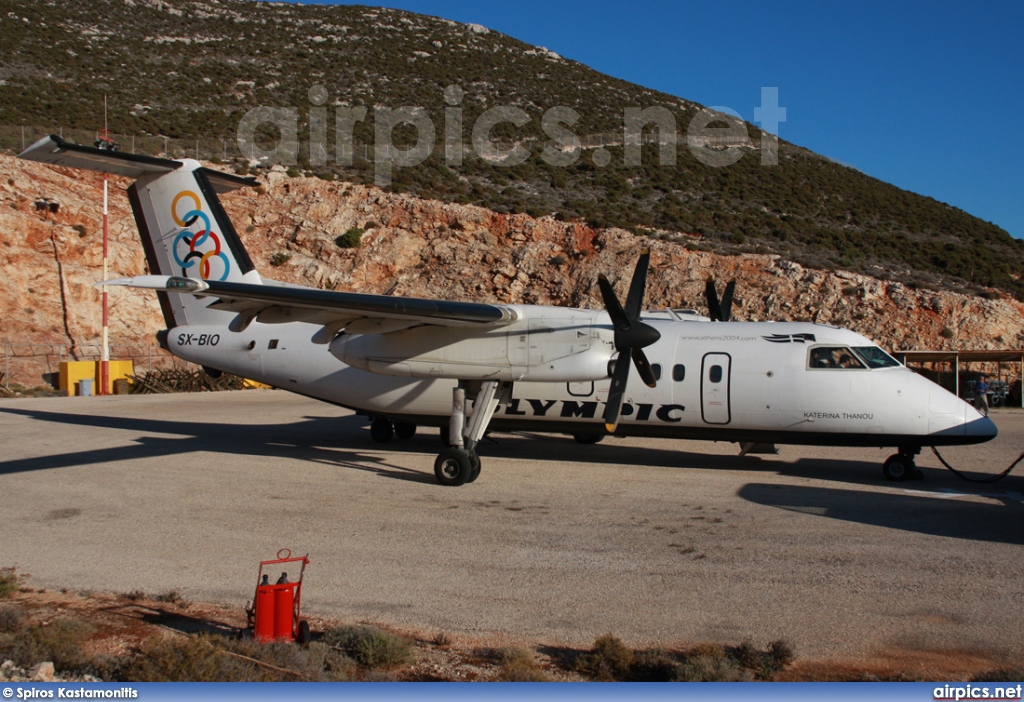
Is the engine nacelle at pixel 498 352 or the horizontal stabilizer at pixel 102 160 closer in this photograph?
the engine nacelle at pixel 498 352

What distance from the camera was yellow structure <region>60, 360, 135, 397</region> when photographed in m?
32.3

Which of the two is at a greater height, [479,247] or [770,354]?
[479,247]

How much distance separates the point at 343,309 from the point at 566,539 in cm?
505

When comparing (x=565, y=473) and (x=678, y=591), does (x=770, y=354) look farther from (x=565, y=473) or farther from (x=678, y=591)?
(x=678, y=591)

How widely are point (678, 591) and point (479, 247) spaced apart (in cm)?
3674

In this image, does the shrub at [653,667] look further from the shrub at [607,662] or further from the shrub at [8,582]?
the shrub at [8,582]

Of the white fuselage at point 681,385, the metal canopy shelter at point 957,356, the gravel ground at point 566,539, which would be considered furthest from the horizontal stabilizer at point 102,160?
the metal canopy shelter at point 957,356

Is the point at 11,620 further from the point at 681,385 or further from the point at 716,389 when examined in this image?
the point at 716,389

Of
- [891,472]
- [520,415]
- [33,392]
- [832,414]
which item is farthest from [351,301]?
[33,392]

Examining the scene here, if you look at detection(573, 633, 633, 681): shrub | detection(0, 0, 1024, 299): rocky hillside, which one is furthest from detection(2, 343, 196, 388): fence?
detection(573, 633, 633, 681): shrub

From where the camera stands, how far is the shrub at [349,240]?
43.2 m

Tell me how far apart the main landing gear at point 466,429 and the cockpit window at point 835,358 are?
5.69 metres

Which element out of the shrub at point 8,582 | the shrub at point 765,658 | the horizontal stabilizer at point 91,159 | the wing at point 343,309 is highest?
the horizontal stabilizer at point 91,159

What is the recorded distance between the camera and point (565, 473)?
1371cm
